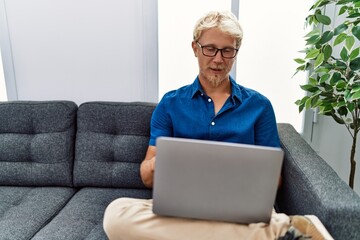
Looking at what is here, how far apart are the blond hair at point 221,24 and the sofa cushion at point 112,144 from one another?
0.49 m

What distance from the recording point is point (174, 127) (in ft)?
3.92

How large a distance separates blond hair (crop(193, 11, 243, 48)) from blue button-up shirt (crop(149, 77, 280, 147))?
8.4 inches

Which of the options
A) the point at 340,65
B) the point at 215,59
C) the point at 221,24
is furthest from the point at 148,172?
the point at 340,65

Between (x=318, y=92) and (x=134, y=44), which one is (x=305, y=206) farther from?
(x=134, y=44)

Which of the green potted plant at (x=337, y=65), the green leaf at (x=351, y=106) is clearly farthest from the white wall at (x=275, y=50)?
the green leaf at (x=351, y=106)

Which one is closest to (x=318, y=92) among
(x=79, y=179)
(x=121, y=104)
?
(x=121, y=104)

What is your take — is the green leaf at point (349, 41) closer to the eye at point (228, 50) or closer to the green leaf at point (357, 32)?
the green leaf at point (357, 32)

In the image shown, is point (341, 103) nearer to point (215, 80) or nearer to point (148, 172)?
point (215, 80)

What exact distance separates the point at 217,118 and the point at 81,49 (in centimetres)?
95

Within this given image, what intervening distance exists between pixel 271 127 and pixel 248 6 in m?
0.76

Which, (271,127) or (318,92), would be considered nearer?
(271,127)

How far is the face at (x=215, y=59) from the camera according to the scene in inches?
43.9

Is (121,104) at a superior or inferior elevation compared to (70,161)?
superior

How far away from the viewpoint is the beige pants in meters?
0.84
